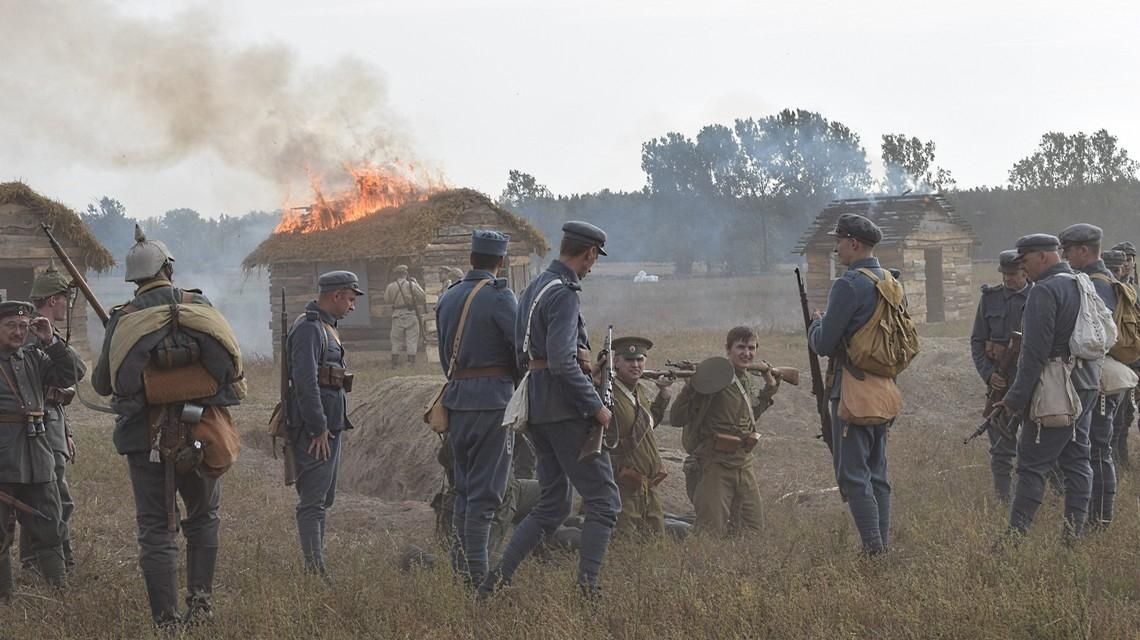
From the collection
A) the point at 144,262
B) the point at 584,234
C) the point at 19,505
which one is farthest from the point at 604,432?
the point at 19,505

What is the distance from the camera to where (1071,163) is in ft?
195

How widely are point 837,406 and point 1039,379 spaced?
3.83 feet

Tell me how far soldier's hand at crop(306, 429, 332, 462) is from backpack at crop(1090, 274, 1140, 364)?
4756 millimetres

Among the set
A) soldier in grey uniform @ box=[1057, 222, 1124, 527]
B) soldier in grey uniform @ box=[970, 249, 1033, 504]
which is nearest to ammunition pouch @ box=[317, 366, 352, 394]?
soldier in grey uniform @ box=[1057, 222, 1124, 527]

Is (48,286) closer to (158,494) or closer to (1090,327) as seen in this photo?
(158,494)

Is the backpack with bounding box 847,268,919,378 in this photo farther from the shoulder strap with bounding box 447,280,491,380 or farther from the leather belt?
the shoulder strap with bounding box 447,280,491,380

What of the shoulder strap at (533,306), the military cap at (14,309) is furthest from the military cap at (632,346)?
the military cap at (14,309)

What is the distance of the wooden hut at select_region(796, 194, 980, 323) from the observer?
Result: 28406 mm

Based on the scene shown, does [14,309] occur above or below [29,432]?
above

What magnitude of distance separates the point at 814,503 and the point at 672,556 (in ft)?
9.43

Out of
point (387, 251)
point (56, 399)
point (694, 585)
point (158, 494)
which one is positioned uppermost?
point (387, 251)

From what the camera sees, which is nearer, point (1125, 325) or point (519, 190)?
point (1125, 325)

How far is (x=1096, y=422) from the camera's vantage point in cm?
711

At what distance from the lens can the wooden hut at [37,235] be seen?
18.7 meters
